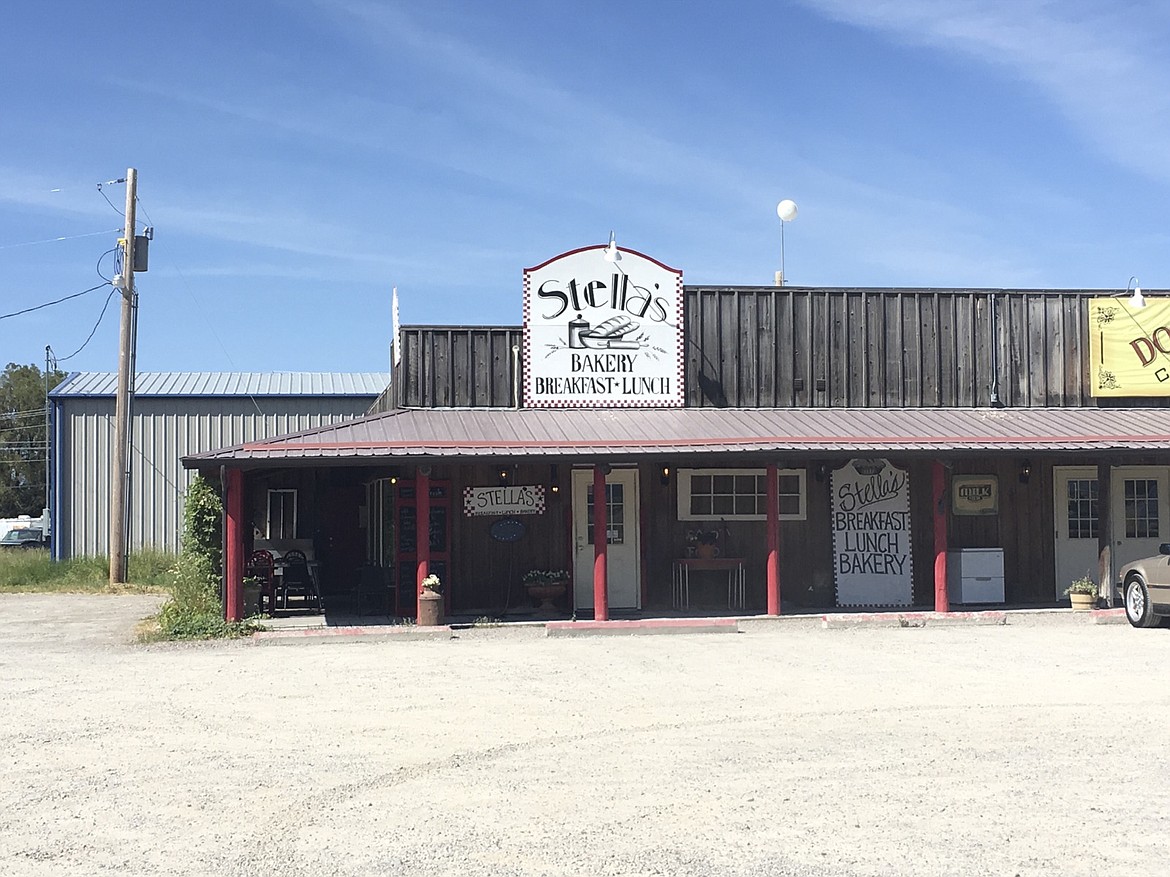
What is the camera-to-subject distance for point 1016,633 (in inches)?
626

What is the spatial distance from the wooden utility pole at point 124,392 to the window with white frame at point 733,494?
41.2 feet

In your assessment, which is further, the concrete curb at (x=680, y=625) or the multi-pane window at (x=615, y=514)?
the multi-pane window at (x=615, y=514)

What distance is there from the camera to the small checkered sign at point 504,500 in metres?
18.3

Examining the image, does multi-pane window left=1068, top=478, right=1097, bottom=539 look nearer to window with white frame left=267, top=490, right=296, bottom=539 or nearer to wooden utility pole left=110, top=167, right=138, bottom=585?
window with white frame left=267, top=490, right=296, bottom=539

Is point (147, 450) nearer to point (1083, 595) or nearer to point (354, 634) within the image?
point (354, 634)

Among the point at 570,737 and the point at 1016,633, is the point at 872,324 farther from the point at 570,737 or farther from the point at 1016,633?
the point at 570,737

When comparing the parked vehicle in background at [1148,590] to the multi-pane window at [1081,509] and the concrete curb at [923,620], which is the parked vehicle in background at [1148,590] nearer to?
the concrete curb at [923,620]

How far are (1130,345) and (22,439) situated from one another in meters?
53.9

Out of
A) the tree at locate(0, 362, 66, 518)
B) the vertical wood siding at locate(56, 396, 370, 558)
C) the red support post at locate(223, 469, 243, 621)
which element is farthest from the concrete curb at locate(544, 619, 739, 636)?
the tree at locate(0, 362, 66, 518)

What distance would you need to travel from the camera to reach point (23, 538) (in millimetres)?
50969

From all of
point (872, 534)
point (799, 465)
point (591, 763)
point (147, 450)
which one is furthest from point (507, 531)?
point (147, 450)

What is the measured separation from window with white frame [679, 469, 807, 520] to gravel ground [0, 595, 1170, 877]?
15.7 feet

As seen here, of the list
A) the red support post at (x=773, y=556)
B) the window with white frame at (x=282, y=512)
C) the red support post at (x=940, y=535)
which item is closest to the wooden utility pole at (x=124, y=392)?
the window with white frame at (x=282, y=512)

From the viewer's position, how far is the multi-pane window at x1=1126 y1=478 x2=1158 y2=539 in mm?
19391
